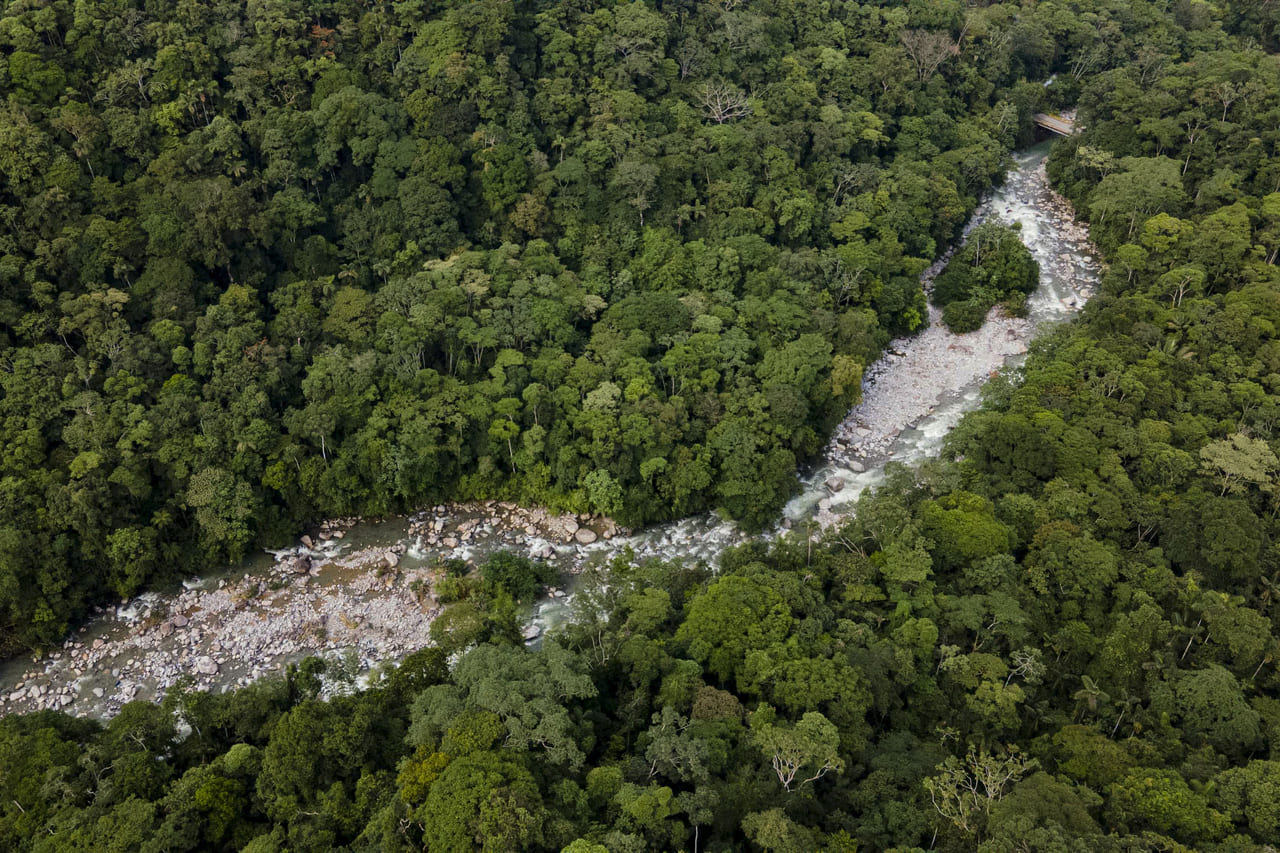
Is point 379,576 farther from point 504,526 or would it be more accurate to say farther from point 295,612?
point 504,526

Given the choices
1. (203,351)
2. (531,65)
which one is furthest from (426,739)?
(531,65)

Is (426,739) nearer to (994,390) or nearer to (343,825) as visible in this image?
(343,825)

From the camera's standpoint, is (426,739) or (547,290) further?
(547,290)

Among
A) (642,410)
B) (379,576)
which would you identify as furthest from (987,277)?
(379,576)

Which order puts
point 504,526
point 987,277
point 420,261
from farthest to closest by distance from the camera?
point 987,277 < point 420,261 < point 504,526

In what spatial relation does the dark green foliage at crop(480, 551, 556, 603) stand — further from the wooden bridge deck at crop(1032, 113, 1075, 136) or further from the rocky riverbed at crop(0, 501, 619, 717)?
the wooden bridge deck at crop(1032, 113, 1075, 136)

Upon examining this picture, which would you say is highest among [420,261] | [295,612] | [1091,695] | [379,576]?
[420,261]

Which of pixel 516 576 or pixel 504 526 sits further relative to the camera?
pixel 504 526
